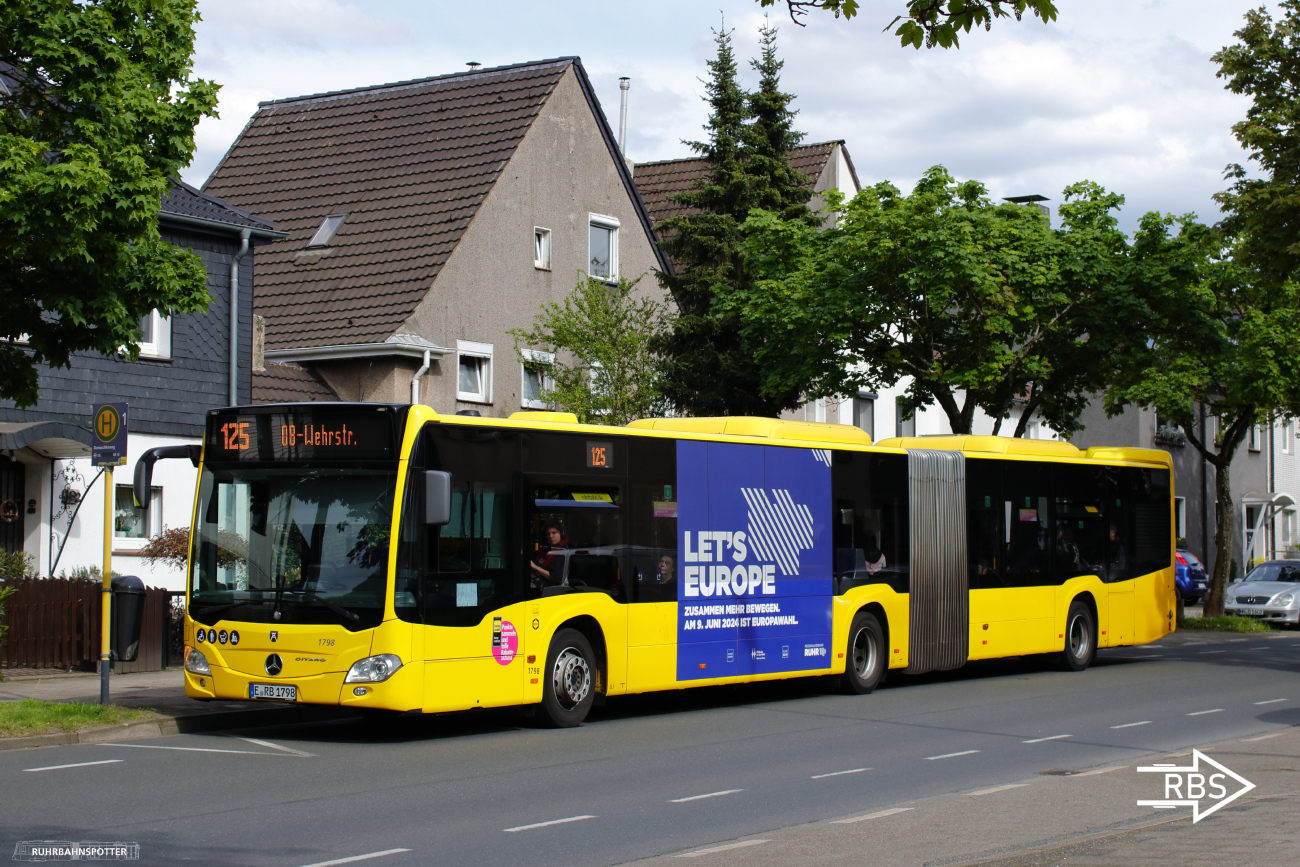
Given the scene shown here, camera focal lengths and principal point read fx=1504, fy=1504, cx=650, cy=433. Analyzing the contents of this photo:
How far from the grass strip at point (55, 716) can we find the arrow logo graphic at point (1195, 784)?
841cm

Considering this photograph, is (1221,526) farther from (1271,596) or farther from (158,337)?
(158,337)

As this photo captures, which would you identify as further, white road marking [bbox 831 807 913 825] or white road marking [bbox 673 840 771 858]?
white road marking [bbox 831 807 913 825]

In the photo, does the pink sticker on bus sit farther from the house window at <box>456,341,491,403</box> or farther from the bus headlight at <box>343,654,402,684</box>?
the house window at <box>456,341,491,403</box>

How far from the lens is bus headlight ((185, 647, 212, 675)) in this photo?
13.1 m

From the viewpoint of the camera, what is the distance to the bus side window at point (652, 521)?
14883 mm

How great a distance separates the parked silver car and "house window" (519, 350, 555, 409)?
16.3 meters

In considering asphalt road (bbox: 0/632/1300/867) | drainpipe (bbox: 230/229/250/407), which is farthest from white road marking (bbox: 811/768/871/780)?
drainpipe (bbox: 230/229/250/407)

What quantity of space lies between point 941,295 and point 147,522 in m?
12.5

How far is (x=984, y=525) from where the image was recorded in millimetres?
19812

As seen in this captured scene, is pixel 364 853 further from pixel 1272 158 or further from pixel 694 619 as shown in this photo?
pixel 1272 158

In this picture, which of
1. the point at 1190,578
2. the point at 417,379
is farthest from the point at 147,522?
the point at 1190,578

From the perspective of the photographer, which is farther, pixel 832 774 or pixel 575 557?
pixel 575 557

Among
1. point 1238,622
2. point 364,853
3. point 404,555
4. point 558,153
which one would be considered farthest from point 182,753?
point 1238,622

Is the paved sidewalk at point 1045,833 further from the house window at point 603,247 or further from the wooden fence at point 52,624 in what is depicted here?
the house window at point 603,247
